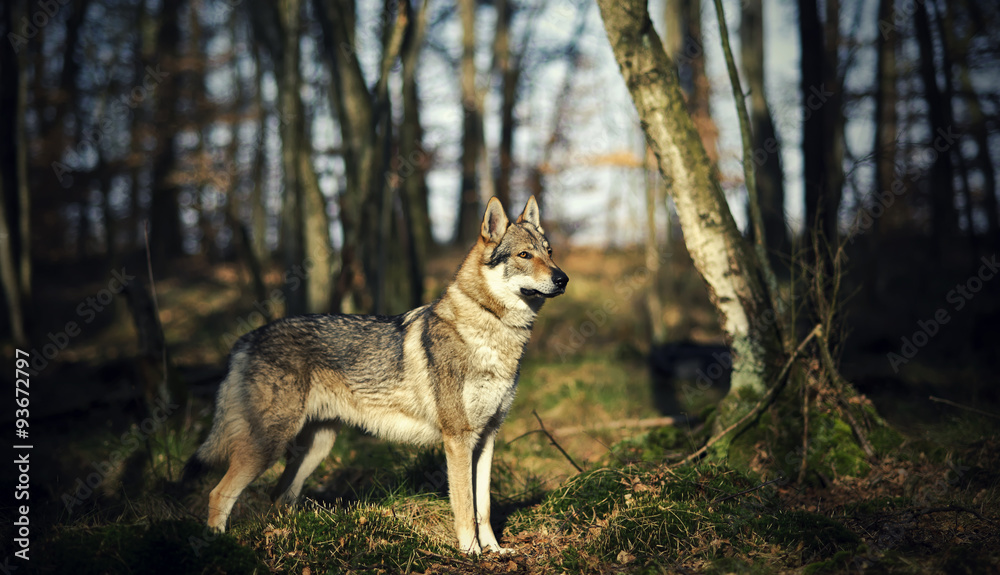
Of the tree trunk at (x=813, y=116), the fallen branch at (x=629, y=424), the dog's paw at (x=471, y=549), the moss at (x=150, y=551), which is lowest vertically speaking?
the dog's paw at (x=471, y=549)

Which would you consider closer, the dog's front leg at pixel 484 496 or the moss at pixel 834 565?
the moss at pixel 834 565

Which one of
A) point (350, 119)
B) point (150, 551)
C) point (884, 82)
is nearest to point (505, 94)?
point (884, 82)

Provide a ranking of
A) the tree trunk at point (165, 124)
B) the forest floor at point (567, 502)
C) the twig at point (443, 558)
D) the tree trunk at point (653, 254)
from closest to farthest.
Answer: the forest floor at point (567, 502), the twig at point (443, 558), the tree trunk at point (653, 254), the tree trunk at point (165, 124)

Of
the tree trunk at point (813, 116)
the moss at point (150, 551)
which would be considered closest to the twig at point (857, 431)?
the tree trunk at point (813, 116)

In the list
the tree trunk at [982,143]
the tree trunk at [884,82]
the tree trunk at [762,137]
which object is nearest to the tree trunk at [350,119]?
the tree trunk at [762,137]

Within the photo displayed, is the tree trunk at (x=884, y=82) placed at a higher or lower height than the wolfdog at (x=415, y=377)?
higher

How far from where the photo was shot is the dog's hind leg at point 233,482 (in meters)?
4.41

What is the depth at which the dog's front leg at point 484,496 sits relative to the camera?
4.54 metres

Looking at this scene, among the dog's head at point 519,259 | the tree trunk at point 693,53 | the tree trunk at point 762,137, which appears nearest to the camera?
the dog's head at point 519,259

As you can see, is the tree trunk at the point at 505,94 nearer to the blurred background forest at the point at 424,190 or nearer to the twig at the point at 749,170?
the blurred background forest at the point at 424,190

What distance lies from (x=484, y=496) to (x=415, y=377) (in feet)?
3.48

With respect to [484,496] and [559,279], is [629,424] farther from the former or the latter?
[559,279]

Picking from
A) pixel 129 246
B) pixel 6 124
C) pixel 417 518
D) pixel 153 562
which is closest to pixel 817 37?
pixel 417 518

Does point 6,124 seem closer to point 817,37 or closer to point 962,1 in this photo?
point 817,37
